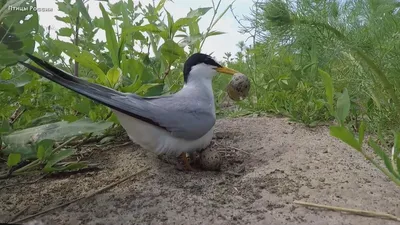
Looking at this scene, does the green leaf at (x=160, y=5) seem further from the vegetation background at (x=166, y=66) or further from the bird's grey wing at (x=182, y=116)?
the bird's grey wing at (x=182, y=116)

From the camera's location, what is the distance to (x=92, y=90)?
1459 millimetres

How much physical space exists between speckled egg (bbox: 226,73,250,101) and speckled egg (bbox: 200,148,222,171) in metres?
0.78

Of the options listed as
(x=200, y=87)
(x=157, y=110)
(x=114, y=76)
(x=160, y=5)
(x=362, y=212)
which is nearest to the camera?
(x=362, y=212)

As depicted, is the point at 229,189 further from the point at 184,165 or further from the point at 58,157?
the point at 58,157

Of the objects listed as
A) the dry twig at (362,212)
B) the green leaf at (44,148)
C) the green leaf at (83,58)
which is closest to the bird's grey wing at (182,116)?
the green leaf at (83,58)

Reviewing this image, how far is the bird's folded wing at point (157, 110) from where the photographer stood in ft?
4.75

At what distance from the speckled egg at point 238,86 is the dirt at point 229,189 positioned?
0.57 metres

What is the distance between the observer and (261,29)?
7.30 feet

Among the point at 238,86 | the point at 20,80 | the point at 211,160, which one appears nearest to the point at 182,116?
the point at 211,160

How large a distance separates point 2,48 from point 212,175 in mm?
909

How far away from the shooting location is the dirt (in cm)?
128

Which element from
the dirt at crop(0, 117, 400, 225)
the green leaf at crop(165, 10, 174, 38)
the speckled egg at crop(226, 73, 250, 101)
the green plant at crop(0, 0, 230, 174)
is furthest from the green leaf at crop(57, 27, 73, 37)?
the speckled egg at crop(226, 73, 250, 101)

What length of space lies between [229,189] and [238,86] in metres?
1.11

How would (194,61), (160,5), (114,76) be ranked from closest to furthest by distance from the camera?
(114,76) < (194,61) < (160,5)
